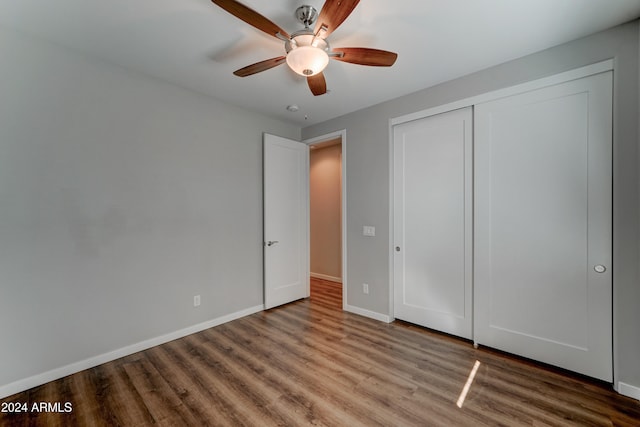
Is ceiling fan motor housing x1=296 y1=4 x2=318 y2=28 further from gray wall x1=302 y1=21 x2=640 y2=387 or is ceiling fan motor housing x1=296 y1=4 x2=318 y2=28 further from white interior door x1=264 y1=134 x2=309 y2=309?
white interior door x1=264 y1=134 x2=309 y2=309

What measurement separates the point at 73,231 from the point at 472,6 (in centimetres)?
336

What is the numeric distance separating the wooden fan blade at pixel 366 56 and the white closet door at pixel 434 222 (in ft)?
4.06

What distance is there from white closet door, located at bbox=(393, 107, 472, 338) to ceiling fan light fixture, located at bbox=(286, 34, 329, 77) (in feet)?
5.19

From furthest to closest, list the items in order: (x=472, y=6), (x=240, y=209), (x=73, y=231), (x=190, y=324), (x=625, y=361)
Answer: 1. (x=240, y=209)
2. (x=190, y=324)
3. (x=73, y=231)
4. (x=625, y=361)
5. (x=472, y=6)

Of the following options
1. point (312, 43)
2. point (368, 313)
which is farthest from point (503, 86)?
point (368, 313)

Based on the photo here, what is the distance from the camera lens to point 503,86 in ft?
8.02

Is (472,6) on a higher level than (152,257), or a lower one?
higher

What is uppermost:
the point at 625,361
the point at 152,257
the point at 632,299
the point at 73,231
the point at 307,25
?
the point at 307,25

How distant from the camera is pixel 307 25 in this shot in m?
1.88

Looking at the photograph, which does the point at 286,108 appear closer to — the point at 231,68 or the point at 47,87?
the point at 231,68

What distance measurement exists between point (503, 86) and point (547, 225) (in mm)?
1265

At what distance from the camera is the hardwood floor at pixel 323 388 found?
1.73m

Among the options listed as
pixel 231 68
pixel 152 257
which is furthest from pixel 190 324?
pixel 231 68

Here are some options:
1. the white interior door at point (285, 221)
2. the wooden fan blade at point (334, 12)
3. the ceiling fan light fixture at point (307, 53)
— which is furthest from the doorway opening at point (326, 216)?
the wooden fan blade at point (334, 12)
